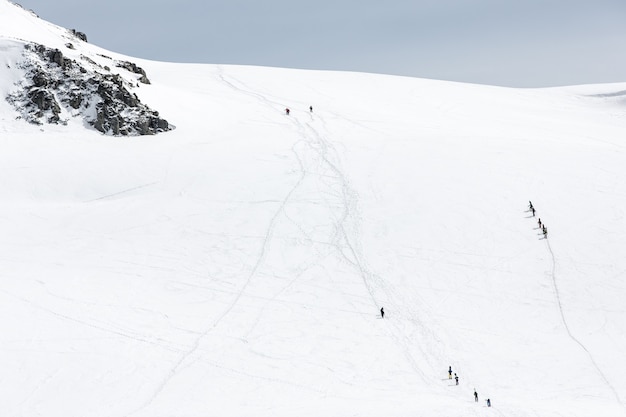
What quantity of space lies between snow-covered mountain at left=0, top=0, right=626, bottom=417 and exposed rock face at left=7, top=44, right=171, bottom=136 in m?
0.71

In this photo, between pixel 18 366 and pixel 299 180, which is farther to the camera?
pixel 299 180

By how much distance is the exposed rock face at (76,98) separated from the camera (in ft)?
156

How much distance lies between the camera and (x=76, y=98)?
4888cm

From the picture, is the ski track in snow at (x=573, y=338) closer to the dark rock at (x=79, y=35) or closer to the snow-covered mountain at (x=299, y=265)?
the snow-covered mountain at (x=299, y=265)

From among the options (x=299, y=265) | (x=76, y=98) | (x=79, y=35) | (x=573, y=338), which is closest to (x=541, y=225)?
(x=573, y=338)

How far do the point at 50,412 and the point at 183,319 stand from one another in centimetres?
815

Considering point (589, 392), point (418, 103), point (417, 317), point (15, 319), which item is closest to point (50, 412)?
point (15, 319)

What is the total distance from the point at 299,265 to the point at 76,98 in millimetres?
28582

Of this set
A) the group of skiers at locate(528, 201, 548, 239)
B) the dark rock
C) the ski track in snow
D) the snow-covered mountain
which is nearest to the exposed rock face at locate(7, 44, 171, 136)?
the snow-covered mountain

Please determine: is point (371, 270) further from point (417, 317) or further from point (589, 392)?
point (589, 392)

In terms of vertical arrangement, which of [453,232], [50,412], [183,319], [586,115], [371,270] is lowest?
[50,412]

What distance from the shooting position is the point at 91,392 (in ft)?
77.4

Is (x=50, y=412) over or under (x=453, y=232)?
under

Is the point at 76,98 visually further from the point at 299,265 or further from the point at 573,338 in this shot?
the point at 573,338
